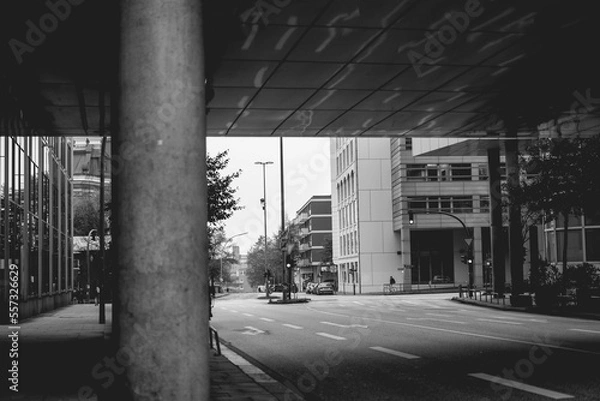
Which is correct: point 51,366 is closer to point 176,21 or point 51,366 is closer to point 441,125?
point 176,21

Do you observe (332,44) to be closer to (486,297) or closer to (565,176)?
(565,176)

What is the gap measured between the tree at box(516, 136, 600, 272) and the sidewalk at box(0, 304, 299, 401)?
1865 centimetres

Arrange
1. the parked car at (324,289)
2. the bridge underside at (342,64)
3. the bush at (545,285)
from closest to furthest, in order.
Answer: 1. the bridge underside at (342,64)
2. the bush at (545,285)
3. the parked car at (324,289)

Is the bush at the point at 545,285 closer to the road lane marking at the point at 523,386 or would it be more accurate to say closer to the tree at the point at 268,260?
the road lane marking at the point at 523,386

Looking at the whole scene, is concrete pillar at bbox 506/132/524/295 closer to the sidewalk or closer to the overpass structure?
the overpass structure

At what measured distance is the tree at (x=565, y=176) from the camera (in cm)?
2873

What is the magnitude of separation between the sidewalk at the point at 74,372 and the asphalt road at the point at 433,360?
1.59 ft

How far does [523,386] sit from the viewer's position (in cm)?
970

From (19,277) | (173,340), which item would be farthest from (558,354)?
(19,277)

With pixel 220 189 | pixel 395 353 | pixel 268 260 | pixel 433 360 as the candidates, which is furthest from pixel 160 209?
pixel 268 260

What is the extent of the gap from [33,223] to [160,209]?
26.9 metres

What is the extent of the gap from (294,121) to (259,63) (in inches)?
233

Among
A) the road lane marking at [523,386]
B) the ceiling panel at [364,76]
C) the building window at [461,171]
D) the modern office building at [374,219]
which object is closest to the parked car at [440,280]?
the modern office building at [374,219]

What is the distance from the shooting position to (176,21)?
3.98 metres
